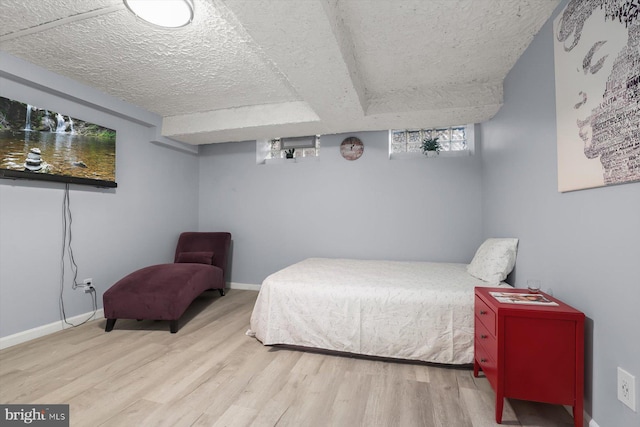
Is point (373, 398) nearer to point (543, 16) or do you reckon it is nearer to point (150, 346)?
point (150, 346)

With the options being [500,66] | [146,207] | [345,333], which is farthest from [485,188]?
[146,207]

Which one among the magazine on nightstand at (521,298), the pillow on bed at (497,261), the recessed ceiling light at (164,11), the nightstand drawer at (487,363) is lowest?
the nightstand drawer at (487,363)

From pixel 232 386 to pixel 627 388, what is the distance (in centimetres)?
205

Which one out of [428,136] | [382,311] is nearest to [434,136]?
[428,136]

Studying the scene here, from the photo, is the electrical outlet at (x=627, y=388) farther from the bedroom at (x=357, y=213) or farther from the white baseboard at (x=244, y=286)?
the white baseboard at (x=244, y=286)

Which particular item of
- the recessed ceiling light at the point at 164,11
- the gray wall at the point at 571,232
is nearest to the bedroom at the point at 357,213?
the gray wall at the point at 571,232

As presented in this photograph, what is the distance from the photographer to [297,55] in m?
1.90

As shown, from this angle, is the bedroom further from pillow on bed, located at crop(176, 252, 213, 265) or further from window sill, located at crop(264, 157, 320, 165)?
pillow on bed, located at crop(176, 252, 213, 265)

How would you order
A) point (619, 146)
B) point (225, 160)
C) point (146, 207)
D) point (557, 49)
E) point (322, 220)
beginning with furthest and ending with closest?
point (225, 160) → point (322, 220) → point (146, 207) → point (557, 49) → point (619, 146)

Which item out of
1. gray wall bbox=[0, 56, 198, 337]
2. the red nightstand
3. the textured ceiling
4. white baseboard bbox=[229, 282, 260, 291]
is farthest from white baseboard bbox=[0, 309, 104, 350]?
the red nightstand

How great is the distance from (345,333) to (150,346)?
1716 millimetres

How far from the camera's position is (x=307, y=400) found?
1.69 m

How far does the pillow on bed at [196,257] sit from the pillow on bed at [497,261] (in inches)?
126

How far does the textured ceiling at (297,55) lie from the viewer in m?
1.68
